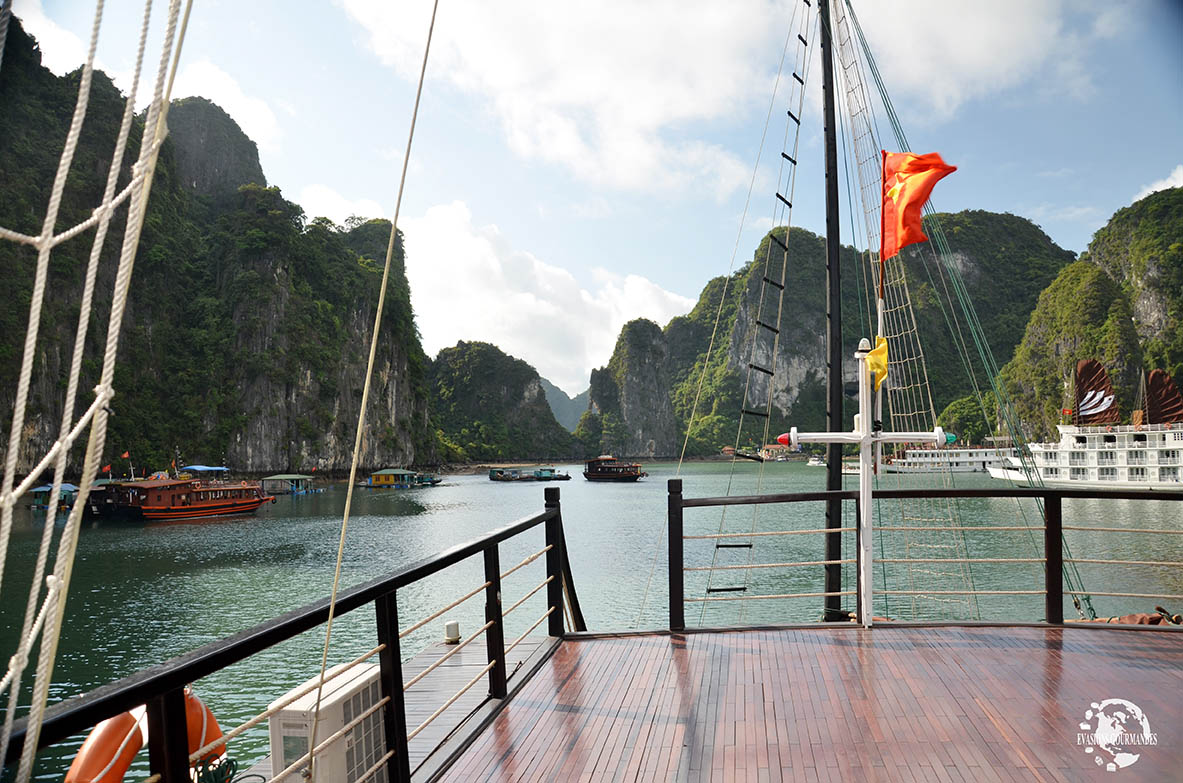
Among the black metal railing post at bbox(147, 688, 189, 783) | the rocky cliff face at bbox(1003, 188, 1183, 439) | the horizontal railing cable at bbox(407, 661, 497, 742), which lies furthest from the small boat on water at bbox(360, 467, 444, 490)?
the black metal railing post at bbox(147, 688, 189, 783)

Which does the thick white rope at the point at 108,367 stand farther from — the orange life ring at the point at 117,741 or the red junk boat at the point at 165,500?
the red junk boat at the point at 165,500

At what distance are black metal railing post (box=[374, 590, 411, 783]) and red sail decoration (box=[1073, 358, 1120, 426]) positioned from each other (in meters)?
37.4

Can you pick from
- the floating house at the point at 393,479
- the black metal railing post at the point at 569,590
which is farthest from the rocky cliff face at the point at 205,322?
the black metal railing post at the point at 569,590

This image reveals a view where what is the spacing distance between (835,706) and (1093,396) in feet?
123

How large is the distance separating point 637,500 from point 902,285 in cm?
2644

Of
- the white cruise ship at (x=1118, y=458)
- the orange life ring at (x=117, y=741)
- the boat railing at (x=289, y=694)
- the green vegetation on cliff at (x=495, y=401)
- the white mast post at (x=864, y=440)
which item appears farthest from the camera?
the green vegetation on cliff at (x=495, y=401)

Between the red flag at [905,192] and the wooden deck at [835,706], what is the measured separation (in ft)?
5.28

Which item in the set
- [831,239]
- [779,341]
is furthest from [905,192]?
[779,341]

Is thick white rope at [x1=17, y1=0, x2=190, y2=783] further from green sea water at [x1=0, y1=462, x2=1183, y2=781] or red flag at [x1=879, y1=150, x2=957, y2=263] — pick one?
green sea water at [x1=0, y1=462, x2=1183, y2=781]

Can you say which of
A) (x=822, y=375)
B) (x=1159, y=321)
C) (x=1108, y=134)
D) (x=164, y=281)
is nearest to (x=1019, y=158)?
(x=1108, y=134)

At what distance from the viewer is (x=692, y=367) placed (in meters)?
96.4

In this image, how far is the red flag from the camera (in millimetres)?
2818

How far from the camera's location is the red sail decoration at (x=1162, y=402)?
27.7m

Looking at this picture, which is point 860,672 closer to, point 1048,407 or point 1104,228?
point 1048,407
